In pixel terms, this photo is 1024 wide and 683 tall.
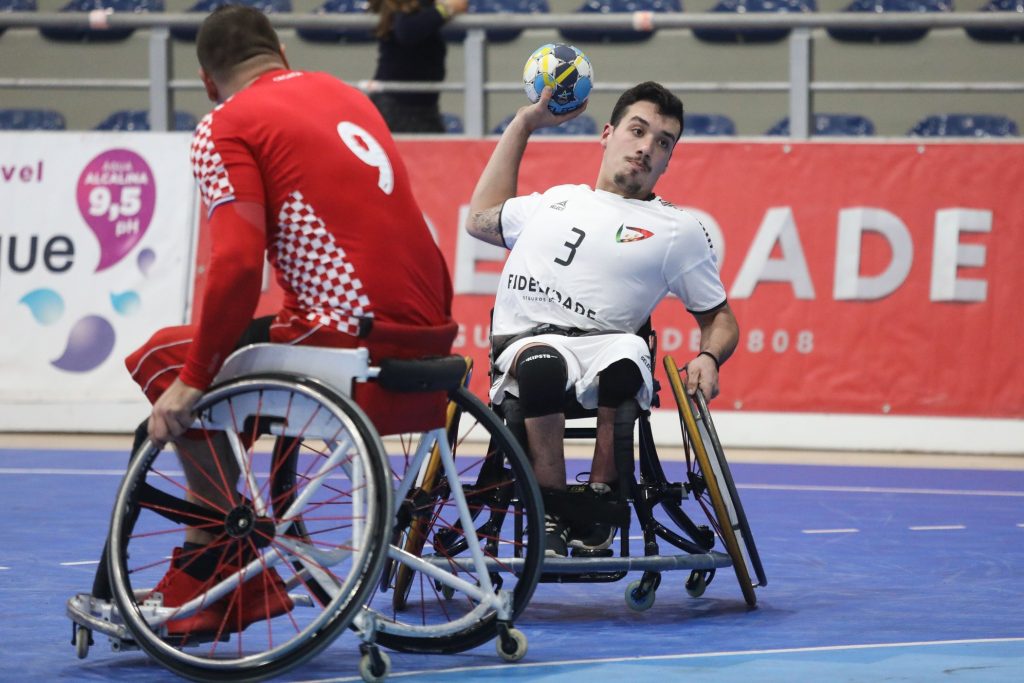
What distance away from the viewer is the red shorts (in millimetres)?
3838

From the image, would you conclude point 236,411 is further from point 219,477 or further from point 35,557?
point 35,557

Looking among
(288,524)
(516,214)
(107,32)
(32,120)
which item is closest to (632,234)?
(516,214)

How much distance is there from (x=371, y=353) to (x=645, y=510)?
4.48 ft

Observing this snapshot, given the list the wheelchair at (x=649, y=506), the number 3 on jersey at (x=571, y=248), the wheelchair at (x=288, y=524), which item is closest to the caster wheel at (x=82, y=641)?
the wheelchair at (x=288, y=524)

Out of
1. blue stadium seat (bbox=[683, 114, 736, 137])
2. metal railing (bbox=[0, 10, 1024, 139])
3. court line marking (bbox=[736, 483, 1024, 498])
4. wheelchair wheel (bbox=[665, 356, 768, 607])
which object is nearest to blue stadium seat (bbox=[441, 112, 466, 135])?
blue stadium seat (bbox=[683, 114, 736, 137])

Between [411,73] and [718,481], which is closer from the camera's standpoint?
[718,481]

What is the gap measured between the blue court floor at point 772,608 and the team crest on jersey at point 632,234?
3.82 ft

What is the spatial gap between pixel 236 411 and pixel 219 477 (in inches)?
9.9

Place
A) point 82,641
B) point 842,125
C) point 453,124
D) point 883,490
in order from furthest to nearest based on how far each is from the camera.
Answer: point 453,124, point 842,125, point 883,490, point 82,641

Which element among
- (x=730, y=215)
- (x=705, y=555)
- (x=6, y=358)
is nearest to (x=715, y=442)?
(x=705, y=555)

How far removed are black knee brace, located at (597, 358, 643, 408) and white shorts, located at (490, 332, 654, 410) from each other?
13 millimetres

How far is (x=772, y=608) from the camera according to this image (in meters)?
5.03

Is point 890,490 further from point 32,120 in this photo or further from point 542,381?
point 32,120

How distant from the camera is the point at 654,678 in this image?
3.99m
